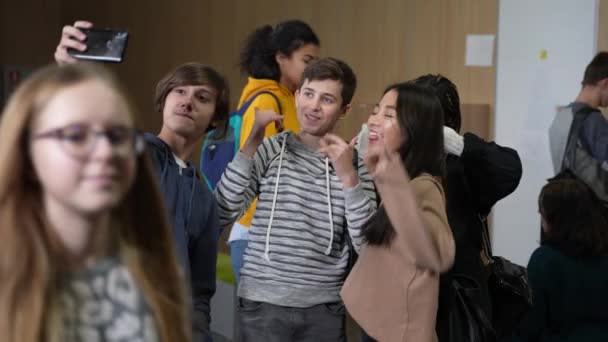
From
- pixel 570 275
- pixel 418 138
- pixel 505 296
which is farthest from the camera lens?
pixel 570 275

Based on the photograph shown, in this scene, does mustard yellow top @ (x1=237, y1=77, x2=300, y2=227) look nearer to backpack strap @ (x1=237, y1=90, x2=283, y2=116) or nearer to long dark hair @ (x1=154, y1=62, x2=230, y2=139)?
backpack strap @ (x1=237, y1=90, x2=283, y2=116)

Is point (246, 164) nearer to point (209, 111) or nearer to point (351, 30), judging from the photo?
point (209, 111)

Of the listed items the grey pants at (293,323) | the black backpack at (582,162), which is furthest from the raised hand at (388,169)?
the black backpack at (582,162)

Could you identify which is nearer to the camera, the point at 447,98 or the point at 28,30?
the point at 447,98

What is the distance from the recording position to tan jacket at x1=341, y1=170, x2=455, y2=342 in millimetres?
1835

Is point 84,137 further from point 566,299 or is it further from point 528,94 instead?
point 528,94

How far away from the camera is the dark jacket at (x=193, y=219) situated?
1.91m

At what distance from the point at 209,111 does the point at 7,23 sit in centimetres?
436

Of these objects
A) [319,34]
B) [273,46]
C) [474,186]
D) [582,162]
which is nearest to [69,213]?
[474,186]

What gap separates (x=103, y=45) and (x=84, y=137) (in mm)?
660

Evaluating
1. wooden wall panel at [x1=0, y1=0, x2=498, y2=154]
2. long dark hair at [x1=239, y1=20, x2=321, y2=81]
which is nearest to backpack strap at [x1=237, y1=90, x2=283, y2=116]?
long dark hair at [x1=239, y1=20, x2=321, y2=81]

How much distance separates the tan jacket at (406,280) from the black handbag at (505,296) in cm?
48

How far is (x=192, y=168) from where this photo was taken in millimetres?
2004

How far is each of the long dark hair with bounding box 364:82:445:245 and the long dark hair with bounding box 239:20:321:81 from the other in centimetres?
90
